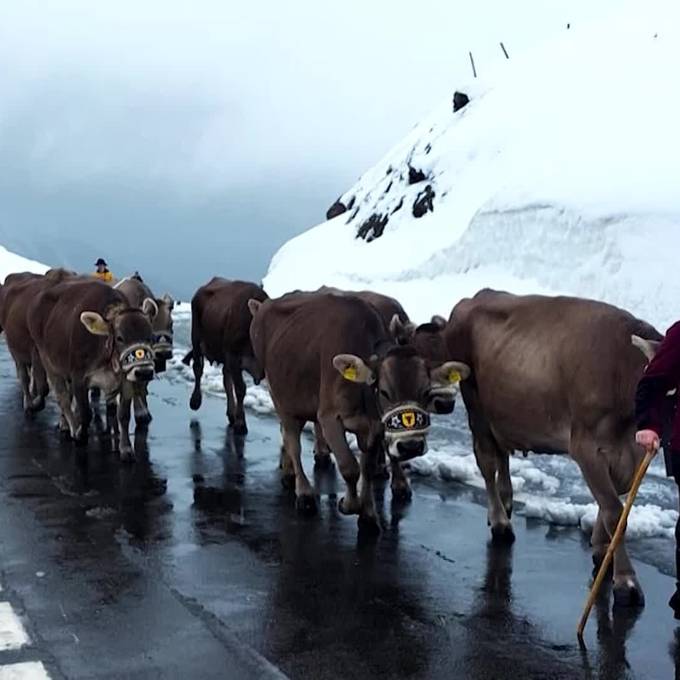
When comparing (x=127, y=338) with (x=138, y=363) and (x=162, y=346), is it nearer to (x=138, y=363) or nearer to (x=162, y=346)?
(x=138, y=363)

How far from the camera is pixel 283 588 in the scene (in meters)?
6.44

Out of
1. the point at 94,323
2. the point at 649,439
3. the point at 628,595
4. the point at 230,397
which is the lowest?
the point at 628,595

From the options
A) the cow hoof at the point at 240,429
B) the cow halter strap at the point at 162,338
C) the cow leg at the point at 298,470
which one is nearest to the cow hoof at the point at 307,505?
the cow leg at the point at 298,470

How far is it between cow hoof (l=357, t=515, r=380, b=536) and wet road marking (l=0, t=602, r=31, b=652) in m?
2.77

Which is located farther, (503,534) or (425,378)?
(503,534)

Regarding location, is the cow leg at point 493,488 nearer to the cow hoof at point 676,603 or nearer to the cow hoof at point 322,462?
the cow hoof at point 676,603

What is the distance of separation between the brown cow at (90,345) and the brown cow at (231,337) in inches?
36.3

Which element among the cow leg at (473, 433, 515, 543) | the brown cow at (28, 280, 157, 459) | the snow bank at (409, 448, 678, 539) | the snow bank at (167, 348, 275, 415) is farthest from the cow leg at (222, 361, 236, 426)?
the cow leg at (473, 433, 515, 543)

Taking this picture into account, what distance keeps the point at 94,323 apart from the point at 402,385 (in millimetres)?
4545

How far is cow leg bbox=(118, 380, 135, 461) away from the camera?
10469 mm

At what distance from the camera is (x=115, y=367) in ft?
35.7

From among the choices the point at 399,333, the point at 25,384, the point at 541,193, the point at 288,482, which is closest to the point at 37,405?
the point at 25,384

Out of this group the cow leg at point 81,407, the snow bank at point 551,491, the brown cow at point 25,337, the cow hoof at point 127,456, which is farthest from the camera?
the brown cow at point 25,337

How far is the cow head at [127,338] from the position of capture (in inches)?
400
